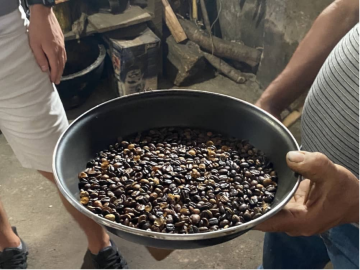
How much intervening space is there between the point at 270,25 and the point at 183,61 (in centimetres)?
68

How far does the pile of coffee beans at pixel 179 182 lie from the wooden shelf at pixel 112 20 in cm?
166

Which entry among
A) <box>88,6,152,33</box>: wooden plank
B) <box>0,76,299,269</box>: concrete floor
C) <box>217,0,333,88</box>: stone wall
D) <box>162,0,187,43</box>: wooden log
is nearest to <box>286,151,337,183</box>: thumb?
<box>0,76,299,269</box>: concrete floor

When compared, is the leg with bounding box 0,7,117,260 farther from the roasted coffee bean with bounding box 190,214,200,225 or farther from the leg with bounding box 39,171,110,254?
the roasted coffee bean with bounding box 190,214,200,225

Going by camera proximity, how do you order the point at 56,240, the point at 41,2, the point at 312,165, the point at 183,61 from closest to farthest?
the point at 312,165 → the point at 41,2 → the point at 56,240 → the point at 183,61

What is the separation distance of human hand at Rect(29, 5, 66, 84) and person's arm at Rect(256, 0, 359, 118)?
67cm

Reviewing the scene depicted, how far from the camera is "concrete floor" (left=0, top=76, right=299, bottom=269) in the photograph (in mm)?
1769

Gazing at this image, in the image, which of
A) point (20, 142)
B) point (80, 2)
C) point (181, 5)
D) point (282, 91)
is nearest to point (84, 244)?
point (20, 142)

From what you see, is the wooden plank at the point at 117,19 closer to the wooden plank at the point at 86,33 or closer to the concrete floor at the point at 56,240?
the wooden plank at the point at 86,33

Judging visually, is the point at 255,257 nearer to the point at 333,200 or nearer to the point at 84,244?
the point at 84,244

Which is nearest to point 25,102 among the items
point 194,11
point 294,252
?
point 294,252

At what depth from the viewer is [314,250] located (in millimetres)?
1221

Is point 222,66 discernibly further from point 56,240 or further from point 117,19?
point 56,240

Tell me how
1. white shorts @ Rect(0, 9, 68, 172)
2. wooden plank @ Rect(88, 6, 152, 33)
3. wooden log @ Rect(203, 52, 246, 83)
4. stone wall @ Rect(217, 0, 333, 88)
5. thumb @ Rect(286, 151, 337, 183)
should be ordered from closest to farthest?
thumb @ Rect(286, 151, 337, 183) < white shorts @ Rect(0, 9, 68, 172) < stone wall @ Rect(217, 0, 333, 88) < wooden plank @ Rect(88, 6, 152, 33) < wooden log @ Rect(203, 52, 246, 83)

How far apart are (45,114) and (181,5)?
2017 millimetres
